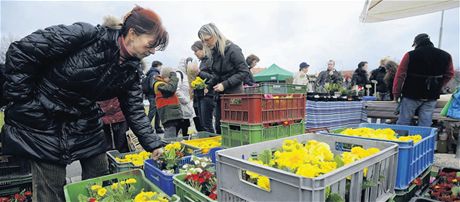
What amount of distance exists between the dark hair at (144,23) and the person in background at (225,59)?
50.5 inches

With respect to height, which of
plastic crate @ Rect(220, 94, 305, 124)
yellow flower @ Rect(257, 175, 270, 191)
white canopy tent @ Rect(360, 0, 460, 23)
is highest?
white canopy tent @ Rect(360, 0, 460, 23)

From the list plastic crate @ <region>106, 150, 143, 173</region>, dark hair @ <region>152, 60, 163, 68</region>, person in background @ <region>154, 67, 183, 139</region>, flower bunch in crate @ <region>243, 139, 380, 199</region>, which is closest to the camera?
flower bunch in crate @ <region>243, 139, 380, 199</region>

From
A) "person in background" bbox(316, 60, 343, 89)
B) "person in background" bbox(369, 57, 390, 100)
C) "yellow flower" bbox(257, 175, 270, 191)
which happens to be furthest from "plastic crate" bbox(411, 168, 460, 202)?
"person in background" bbox(316, 60, 343, 89)

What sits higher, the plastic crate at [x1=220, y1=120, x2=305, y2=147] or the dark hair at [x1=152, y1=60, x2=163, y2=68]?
the dark hair at [x1=152, y1=60, x2=163, y2=68]

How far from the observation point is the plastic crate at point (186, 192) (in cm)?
138

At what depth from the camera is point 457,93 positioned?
334cm

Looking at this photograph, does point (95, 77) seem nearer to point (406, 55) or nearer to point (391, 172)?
point (391, 172)

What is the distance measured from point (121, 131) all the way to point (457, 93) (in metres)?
4.16

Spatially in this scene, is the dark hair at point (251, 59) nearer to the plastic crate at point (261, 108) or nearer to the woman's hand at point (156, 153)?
the plastic crate at point (261, 108)

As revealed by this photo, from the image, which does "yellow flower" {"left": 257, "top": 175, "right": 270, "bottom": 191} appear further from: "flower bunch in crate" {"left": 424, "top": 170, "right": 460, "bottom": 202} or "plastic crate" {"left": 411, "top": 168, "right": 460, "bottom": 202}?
"flower bunch in crate" {"left": 424, "top": 170, "right": 460, "bottom": 202}

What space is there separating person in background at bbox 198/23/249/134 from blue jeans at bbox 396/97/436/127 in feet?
7.41

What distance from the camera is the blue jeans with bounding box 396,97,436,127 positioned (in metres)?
3.43

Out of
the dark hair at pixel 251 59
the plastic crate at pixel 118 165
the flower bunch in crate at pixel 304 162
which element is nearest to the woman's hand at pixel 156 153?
the plastic crate at pixel 118 165

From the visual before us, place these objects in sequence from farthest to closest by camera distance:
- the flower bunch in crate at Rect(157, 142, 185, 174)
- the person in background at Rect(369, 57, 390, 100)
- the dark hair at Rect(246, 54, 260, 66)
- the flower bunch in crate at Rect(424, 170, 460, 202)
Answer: the person in background at Rect(369, 57, 390, 100) < the dark hair at Rect(246, 54, 260, 66) < the flower bunch in crate at Rect(157, 142, 185, 174) < the flower bunch in crate at Rect(424, 170, 460, 202)
